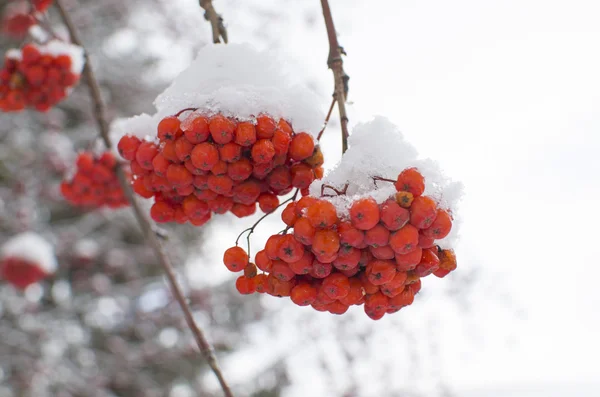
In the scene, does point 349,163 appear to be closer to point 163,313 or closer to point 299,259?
point 299,259

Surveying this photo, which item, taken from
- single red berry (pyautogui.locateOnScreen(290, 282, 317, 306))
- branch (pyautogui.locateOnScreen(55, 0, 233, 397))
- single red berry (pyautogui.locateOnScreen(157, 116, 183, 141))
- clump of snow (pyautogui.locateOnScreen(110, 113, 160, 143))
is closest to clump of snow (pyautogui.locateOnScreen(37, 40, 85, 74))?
branch (pyautogui.locateOnScreen(55, 0, 233, 397))

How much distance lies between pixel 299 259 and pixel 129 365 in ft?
12.9

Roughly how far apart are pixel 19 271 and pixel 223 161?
2770 mm

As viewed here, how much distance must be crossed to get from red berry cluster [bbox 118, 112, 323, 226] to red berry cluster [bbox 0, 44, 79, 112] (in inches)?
37.2

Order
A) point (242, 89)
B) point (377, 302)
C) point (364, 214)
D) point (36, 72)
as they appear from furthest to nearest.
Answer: point (36, 72), point (242, 89), point (377, 302), point (364, 214)

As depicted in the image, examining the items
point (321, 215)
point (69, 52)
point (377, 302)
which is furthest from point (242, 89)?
point (69, 52)

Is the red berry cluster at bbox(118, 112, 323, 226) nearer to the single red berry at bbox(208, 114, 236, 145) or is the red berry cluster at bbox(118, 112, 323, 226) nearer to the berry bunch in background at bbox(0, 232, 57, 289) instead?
the single red berry at bbox(208, 114, 236, 145)

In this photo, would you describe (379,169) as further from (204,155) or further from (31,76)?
(31,76)

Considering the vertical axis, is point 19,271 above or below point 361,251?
below

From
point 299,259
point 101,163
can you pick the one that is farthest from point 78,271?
point 299,259

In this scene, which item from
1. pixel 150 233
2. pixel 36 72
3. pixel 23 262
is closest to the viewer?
pixel 150 233

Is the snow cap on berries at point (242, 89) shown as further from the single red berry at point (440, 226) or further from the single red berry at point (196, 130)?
the single red berry at point (440, 226)

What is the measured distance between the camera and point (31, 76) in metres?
1.68

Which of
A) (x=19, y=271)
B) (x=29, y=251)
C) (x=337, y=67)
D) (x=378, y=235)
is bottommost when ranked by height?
(x=19, y=271)
